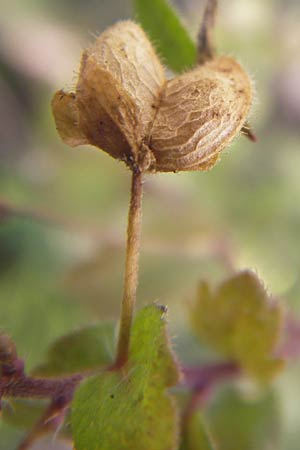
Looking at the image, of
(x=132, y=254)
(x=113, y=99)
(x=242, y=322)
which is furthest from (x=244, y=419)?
(x=113, y=99)

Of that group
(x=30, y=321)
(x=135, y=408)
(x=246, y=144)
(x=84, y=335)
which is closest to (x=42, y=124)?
(x=246, y=144)

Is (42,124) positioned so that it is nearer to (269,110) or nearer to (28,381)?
(269,110)

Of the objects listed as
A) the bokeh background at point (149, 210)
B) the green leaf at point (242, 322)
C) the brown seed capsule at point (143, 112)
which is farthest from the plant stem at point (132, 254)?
the green leaf at point (242, 322)

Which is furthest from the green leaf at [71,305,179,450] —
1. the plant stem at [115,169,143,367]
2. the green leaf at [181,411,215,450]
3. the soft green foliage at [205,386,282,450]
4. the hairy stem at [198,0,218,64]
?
the soft green foliage at [205,386,282,450]

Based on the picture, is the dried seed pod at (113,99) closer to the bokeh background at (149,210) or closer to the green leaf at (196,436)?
the bokeh background at (149,210)

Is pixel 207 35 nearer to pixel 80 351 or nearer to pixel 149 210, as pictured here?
pixel 80 351

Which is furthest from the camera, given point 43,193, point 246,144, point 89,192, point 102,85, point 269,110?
point 269,110
